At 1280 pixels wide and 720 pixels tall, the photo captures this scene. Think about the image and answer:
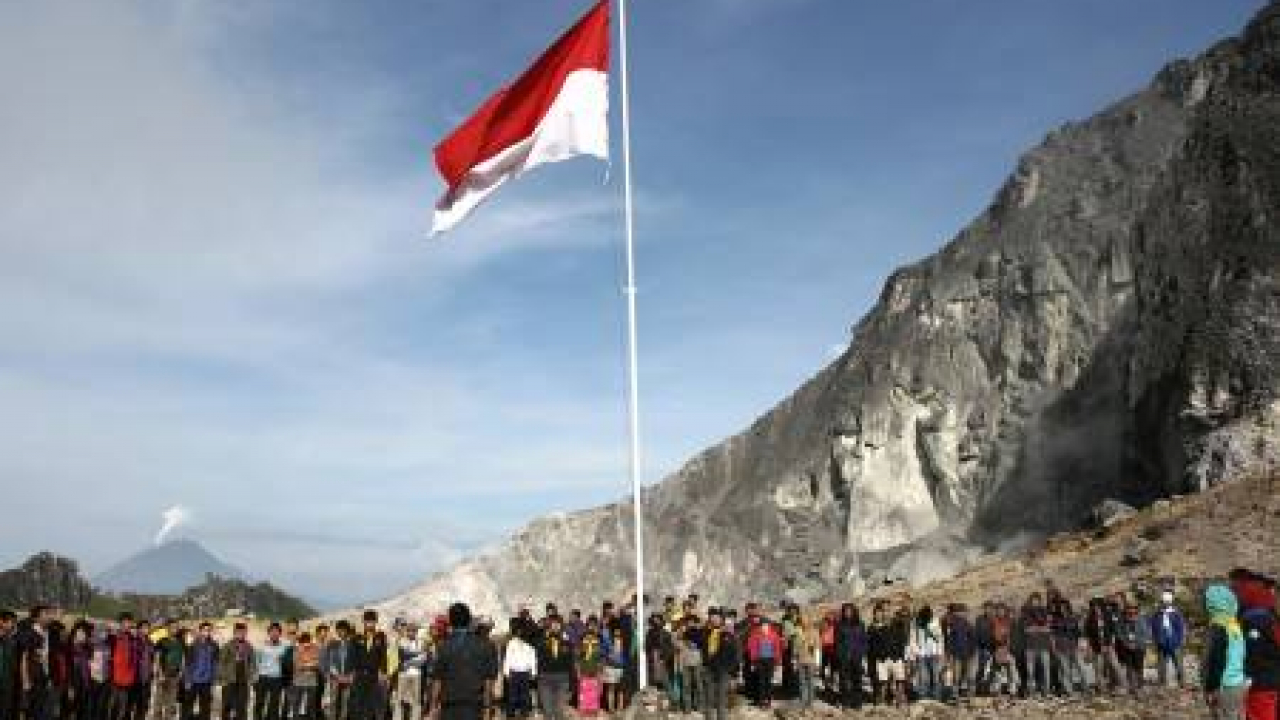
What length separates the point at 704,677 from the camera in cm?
2227

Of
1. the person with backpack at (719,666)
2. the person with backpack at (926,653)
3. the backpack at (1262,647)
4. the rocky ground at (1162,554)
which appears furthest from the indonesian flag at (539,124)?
the rocky ground at (1162,554)

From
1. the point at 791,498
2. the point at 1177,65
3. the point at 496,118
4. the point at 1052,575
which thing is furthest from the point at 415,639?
the point at 1177,65

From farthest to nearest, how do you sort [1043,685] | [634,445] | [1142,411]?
[1142,411], [1043,685], [634,445]

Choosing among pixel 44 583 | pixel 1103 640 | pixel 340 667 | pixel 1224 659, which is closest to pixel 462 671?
pixel 1224 659

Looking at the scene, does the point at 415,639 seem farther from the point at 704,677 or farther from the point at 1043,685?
the point at 1043,685

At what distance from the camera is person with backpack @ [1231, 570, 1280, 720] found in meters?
11.1

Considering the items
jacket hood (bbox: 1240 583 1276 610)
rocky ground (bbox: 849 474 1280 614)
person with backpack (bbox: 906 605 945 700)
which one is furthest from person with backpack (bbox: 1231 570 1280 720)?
rocky ground (bbox: 849 474 1280 614)

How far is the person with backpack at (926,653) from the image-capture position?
24.0 metres

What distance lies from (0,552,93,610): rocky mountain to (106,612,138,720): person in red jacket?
154 feet

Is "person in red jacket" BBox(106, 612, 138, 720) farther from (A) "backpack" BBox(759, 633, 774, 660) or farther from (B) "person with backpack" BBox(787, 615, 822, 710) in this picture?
(B) "person with backpack" BBox(787, 615, 822, 710)

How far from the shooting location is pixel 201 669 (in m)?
20.6

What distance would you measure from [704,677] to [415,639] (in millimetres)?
5495

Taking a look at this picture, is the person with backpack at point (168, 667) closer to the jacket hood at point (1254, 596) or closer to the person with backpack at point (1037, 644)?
the person with backpack at point (1037, 644)

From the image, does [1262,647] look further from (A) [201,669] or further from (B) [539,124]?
(A) [201,669]
